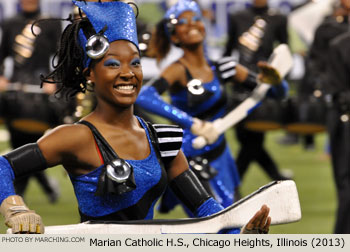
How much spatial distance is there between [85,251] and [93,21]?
3.03 ft

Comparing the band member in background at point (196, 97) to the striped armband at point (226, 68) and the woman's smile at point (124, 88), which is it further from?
the woman's smile at point (124, 88)

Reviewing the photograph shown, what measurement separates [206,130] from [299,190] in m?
4.65

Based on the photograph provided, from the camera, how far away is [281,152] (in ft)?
45.5

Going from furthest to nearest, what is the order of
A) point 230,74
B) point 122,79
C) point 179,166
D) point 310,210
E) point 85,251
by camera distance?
1. point 310,210
2. point 230,74
3. point 179,166
4. point 122,79
5. point 85,251

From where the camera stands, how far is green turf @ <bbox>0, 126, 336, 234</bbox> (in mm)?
7949

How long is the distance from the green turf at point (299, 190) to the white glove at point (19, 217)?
4059mm

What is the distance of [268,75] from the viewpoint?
5.76m

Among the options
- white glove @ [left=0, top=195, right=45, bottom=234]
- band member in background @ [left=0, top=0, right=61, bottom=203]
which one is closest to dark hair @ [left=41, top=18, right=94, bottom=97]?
white glove @ [left=0, top=195, right=45, bottom=234]

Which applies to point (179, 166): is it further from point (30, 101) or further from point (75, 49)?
point (30, 101)

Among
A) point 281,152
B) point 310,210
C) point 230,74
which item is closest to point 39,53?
point 310,210

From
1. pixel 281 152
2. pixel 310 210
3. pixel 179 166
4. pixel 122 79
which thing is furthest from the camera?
pixel 281 152

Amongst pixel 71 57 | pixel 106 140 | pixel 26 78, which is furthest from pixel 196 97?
pixel 26 78

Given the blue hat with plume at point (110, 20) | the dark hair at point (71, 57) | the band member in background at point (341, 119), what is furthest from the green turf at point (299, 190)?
the blue hat with plume at point (110, 20)

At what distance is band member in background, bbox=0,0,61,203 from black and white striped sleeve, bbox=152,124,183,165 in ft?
18.1
